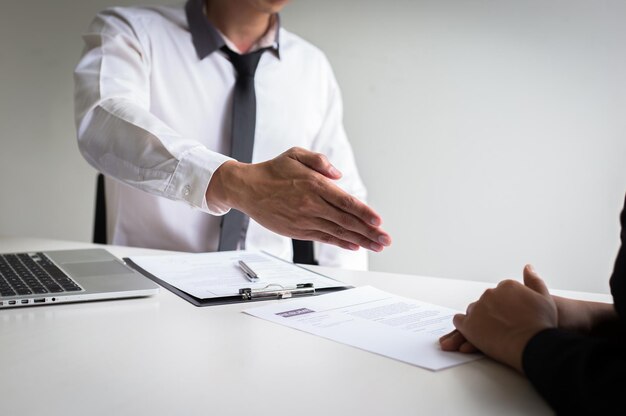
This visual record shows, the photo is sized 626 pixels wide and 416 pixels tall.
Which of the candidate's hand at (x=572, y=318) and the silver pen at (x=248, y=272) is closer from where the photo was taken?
the candidate's hand at (x=572, y=318)

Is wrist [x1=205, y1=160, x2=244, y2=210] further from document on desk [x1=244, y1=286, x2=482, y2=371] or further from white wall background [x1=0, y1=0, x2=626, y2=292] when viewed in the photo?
white wall background [x1=0, y1=0, x2=626, y2=292]

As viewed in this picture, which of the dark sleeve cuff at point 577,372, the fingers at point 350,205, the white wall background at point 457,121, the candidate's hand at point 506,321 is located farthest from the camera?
the white wall background at point 457,121

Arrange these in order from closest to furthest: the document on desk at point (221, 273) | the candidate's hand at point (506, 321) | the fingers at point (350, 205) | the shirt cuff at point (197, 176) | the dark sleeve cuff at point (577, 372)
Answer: the dark sleeve cuff at point (577, 372) → the candidate's hand at point (506, 321) → the fingers at point (350, 205) → the document on desk at point (221, 273) → the shirt cuff at point (197, 176)

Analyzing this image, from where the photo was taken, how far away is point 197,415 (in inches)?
24.4

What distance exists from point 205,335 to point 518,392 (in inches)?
14.9

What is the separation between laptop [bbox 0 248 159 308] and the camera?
3.24 ft

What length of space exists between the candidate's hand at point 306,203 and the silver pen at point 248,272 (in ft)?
0.31

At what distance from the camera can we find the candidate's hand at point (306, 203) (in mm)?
1004

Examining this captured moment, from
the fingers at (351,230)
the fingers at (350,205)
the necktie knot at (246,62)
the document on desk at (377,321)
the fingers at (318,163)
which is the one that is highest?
the necktie knot at (246,62)

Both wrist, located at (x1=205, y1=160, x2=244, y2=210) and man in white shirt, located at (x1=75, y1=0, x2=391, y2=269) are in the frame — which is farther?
man in white shirt, located at (x1=75, y1=0, x2=391, y2=269)

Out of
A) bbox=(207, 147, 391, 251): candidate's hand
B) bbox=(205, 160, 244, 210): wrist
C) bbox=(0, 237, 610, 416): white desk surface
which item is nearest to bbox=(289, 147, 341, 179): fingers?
bbox=(207, 147, 391, 251): candidate's hand

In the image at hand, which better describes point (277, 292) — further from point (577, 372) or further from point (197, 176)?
point (577, 372)

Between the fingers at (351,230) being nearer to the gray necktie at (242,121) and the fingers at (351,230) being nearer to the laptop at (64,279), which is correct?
the laptop at (64,279)

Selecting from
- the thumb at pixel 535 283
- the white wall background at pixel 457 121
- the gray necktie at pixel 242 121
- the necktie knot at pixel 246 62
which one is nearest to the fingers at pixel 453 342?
the thumb at pixel 535 283
